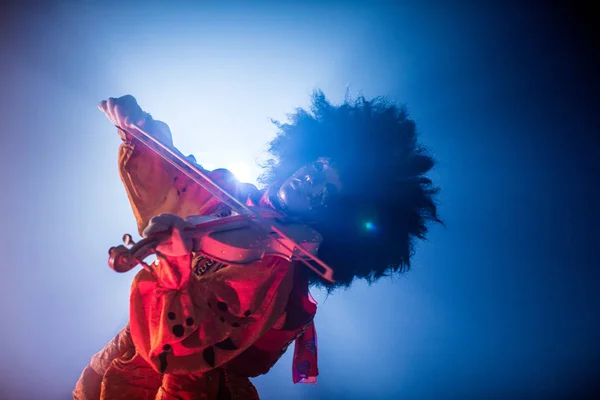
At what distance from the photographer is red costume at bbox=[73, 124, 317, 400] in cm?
63

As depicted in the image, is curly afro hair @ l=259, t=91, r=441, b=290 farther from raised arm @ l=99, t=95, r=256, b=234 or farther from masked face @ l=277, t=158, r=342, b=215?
raised arm @ l=99, t=95, r=256, b=234

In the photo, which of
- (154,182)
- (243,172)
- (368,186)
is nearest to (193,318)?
(154,182)

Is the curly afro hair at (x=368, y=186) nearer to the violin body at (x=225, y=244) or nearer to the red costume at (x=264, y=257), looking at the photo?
→ the red costume at (x=264, y=257)

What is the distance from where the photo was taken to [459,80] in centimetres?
228

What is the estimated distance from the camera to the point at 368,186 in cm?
119

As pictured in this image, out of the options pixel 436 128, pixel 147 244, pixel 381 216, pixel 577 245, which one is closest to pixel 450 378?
pixel 577 245

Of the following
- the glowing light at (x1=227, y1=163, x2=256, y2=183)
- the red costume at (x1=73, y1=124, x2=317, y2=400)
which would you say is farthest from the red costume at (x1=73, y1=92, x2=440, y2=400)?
the glowing light at (x1=227, y1=163, x2=256, y2=183)

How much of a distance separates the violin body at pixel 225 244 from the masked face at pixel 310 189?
315mm

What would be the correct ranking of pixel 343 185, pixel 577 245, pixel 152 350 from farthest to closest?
pixel 577 245, pixel 343 185, pixel 152 350

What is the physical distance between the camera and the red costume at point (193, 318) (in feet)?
2.05

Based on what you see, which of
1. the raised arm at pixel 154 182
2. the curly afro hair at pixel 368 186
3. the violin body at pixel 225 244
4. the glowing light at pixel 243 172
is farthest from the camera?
the glowing light at pixel 243 172

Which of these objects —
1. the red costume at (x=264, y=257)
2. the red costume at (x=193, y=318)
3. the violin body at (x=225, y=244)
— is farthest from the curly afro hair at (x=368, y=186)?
the violin body at (x=225, y=244)

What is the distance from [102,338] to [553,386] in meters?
4.96

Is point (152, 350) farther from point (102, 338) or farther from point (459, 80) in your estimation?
point (102, 338)
